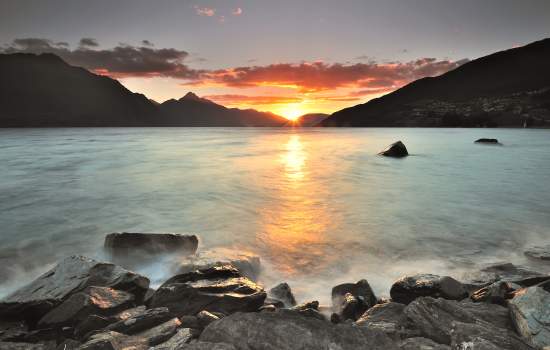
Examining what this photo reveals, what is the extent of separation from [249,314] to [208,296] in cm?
124

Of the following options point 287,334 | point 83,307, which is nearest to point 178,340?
point 287,334

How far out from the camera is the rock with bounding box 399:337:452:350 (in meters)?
3.85

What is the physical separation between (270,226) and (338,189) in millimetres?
7561

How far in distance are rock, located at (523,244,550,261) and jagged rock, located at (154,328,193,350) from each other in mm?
7748

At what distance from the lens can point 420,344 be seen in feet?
13.0

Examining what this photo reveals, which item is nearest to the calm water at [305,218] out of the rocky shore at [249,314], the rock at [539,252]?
the rock at [539,252]

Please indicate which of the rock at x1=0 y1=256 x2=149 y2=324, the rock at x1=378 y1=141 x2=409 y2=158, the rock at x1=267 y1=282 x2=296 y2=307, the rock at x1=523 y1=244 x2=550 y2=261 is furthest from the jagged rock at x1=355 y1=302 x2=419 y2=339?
the rock at x1=378 y1=141 x2=409 y2=158

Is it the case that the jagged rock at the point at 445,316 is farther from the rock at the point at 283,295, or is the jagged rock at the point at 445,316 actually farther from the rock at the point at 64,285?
the rock at the point at 64,285

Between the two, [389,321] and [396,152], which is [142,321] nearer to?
[389,321]

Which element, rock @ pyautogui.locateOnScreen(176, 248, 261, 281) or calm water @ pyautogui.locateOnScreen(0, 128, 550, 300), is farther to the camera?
calm water @ pyautogui.locateOnScreen(0, 128, 550, 300)

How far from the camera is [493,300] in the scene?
5254mm

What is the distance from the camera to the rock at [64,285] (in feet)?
16.9

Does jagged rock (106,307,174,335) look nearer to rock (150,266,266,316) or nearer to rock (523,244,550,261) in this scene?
rock (150,266,266,316)

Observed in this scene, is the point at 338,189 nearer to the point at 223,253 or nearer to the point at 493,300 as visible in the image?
the point at 223,253
